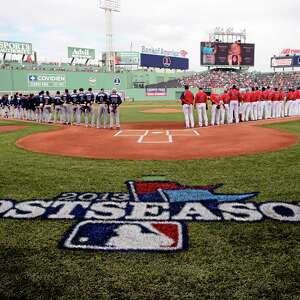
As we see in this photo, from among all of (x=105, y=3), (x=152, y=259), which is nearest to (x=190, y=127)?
(x=152, y=259)

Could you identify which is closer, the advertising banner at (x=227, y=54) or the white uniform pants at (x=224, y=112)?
the white uniform pants at (x=224, y=112)

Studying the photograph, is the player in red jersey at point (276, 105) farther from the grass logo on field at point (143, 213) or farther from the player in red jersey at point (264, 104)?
the grass logo on field at point (143, 213)

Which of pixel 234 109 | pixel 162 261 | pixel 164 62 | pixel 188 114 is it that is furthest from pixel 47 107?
pixel 164 62

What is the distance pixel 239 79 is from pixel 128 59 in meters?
26.2

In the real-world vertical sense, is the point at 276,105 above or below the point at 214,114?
above

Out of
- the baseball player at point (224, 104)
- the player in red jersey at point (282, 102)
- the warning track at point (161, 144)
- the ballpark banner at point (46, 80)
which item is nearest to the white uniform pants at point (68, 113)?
the warning track at point (161, 144)

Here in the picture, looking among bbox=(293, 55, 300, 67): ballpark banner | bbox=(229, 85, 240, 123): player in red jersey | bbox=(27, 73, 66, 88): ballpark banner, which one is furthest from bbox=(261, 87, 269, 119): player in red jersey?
bbox=(293, 55, 300, 67): ballpark banner

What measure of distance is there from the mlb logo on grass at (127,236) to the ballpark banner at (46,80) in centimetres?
5559

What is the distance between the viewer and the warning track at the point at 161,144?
1099 centimetres

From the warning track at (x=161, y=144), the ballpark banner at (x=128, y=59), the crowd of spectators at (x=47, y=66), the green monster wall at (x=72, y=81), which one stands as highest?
the ballpark banner at (x=128, y=59)

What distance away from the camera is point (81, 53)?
76.2 m

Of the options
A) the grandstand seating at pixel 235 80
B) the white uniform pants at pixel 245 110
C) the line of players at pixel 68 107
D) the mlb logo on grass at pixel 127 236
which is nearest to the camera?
the mlb logo on grass at pixel 127 236

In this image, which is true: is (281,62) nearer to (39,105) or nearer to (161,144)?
(39,105)

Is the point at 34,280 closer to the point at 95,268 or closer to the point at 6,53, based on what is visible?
the point at 95,268
